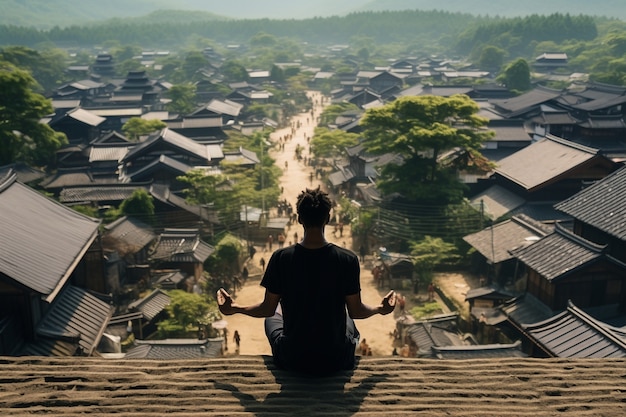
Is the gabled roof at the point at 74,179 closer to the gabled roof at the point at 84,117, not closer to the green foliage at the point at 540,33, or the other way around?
the gabled roof at the point at 84,117

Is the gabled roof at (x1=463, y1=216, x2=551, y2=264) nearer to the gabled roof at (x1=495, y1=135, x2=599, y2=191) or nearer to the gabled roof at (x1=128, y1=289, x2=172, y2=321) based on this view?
the gabled roof at (x1=495, y1=135, x2=599, y2=191)

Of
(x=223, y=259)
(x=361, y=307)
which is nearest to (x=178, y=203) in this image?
(x=223, y=259)

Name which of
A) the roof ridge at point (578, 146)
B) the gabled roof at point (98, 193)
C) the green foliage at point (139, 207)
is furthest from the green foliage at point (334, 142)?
the green foliage at point (139, 207)

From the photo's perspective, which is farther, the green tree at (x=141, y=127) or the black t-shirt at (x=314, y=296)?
the green tree at (x=141, y=127)

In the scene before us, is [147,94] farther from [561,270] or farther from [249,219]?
[561,270]

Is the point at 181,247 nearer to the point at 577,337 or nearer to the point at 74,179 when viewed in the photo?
Answer: the point at 74,179
